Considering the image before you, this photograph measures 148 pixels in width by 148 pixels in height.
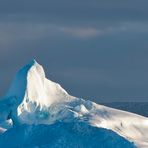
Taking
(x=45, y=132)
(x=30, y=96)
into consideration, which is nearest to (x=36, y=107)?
(x=30, y=96)

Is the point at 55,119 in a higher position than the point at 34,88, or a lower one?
lower

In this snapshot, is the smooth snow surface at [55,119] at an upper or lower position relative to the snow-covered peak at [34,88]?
lower

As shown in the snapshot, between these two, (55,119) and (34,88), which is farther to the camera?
(34,88)

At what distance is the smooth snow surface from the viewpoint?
88.8 meters

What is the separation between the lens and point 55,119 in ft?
315

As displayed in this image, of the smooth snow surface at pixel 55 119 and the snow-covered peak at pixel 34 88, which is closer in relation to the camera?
the smooth snow surface at pixel 55 119

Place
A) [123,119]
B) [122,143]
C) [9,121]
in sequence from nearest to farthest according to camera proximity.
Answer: [122,143] < [123,119] < [9,121]

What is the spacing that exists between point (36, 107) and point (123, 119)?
7.92m

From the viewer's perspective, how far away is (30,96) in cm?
9775

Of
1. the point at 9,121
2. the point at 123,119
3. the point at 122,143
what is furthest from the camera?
the point at 9,121

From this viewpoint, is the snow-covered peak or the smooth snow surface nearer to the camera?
the smooth snow surface

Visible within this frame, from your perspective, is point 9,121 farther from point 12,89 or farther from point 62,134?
point 62,134

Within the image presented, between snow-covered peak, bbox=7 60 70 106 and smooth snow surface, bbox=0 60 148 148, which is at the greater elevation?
snow-covered peak, bbox=7 60 70 106

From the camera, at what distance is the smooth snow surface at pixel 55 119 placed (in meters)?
88.8
